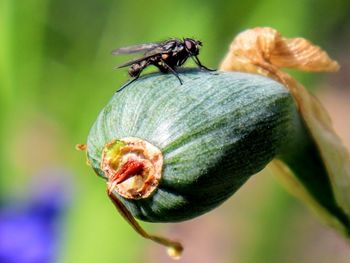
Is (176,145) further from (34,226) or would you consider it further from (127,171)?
(34,226)

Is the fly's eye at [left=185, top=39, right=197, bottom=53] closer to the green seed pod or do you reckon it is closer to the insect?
the insect

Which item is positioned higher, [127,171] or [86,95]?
[127,171]

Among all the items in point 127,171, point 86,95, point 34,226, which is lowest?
point 34,226

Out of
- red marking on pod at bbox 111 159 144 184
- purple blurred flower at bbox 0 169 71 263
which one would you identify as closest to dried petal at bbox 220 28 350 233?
red marking on pod at bbox 111 159 144 184

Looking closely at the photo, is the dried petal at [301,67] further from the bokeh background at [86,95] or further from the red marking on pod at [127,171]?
the bokeh background at [86,95]

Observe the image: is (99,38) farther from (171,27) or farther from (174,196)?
(174,196)

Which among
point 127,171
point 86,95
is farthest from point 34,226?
point 127,171

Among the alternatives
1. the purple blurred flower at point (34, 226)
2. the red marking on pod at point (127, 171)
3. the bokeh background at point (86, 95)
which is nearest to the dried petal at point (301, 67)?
the red marking on pod at point (127, 171)
